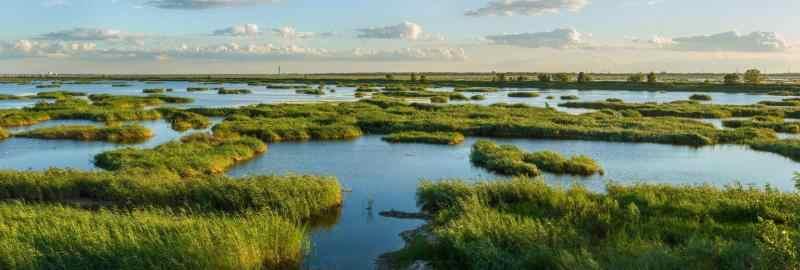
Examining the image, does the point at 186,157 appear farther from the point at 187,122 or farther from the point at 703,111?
the point at 703,111

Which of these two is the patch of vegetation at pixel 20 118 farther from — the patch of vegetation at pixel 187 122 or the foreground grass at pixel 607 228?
the foreground grass at pixel 607 228

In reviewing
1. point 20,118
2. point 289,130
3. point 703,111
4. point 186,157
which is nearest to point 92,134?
point 289,130

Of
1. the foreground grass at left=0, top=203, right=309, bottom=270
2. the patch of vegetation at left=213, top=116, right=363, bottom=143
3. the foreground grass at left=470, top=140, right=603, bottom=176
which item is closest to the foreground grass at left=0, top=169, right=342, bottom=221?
the foreground grass at left=0, top=203, right=309, bottom=270

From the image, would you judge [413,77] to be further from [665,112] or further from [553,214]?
[553,214]

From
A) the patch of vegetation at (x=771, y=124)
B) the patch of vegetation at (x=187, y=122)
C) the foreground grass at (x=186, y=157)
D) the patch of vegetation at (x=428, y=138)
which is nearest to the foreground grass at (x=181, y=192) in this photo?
the foreground grass at (x=186, y=157)

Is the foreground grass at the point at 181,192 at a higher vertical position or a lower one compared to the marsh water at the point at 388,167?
higher

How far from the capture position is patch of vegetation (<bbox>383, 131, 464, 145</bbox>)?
120 ft

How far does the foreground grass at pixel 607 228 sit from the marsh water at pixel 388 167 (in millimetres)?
1813

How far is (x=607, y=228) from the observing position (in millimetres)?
14828

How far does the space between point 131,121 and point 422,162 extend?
102ft

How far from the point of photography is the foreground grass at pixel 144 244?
449 inches

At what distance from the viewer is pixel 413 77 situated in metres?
154

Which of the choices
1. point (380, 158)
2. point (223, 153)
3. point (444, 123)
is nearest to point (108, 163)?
point (223, 153)

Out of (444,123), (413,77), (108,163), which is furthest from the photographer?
(413,77)
